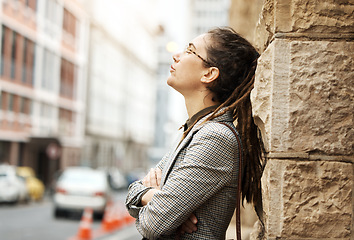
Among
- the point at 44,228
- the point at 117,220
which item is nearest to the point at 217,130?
the point at 44,228

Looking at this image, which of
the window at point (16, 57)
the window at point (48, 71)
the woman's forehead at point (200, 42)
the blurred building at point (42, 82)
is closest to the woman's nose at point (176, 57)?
the woman's forehead at point (200, 42)

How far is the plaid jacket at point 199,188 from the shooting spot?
7.26 feet

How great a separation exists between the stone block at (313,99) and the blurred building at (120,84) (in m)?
44.4

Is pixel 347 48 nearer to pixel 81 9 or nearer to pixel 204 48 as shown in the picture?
pixel 204 48

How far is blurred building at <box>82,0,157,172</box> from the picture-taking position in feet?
175

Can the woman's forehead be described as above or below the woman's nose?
above

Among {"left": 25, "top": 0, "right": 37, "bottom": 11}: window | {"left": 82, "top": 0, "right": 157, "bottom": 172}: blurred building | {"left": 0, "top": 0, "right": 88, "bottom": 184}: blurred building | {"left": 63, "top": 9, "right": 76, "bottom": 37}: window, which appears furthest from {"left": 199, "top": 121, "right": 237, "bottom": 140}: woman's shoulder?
{"left": 63, "top": 9, "right": 76, "bottom": 37}: window

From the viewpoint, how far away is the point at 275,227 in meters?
2.26

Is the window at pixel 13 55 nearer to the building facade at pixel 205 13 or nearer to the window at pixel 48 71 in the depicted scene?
the window at pixel 48 71

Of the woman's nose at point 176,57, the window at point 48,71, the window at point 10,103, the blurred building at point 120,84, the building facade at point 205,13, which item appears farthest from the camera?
the building facade at point 205,13

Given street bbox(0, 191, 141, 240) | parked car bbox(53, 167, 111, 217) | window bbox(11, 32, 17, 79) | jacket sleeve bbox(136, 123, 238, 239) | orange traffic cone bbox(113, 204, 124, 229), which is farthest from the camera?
window bbox(11, 32, 17, 79)

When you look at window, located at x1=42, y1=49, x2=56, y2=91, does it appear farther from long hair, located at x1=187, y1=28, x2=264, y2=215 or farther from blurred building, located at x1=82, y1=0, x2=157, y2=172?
long hair, located at x1=187, y1=28, x2=264, y2=215

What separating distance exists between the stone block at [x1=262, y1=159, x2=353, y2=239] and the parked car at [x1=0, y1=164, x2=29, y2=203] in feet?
72.9

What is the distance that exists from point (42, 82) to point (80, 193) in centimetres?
2381
